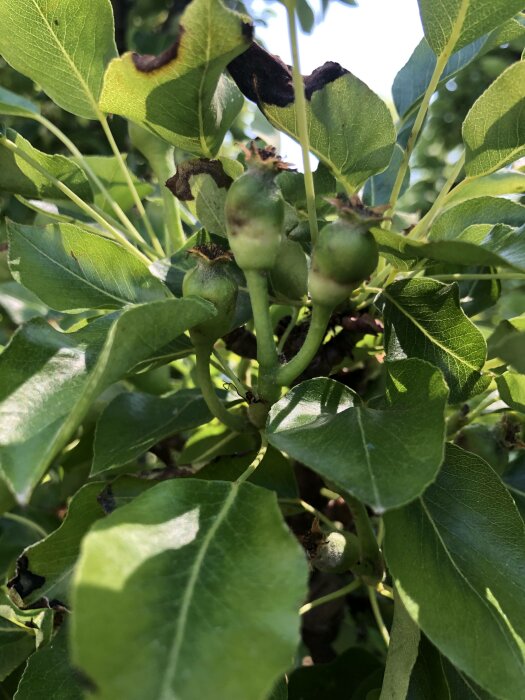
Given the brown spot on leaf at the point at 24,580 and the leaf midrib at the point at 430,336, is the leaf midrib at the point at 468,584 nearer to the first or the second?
the leaf midrib at the point at 430,336

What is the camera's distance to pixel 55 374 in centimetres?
55

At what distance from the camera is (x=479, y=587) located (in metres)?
0.57

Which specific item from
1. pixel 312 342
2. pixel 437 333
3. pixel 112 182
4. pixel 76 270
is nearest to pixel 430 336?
pixel 437 333

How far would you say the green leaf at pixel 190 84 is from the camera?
0.57m

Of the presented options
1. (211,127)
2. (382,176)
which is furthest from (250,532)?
(382,176)

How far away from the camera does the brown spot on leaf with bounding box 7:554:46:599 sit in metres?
0.68

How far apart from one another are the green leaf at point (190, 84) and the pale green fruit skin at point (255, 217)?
0.12m

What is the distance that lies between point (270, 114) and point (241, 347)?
0.29 meters

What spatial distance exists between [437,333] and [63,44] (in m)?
0.50

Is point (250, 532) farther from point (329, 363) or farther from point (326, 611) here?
point (326, 611)

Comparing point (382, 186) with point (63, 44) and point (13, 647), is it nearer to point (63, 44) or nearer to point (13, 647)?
point (63, 44)

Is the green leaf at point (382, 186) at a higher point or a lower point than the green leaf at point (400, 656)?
higher

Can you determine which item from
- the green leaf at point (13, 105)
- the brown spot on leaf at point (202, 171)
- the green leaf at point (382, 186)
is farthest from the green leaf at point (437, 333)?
the green leaf at point (13, 105)

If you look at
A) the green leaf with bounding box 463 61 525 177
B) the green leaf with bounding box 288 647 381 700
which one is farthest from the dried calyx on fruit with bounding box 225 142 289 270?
the green leaf with bounding box 288 647 381 700
